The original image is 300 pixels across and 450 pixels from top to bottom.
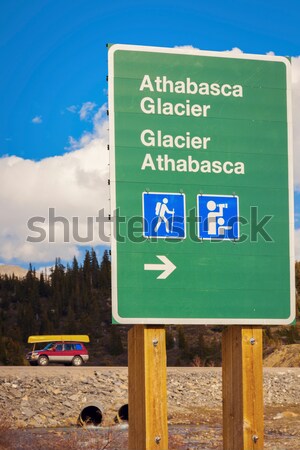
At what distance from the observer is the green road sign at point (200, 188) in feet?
25.5

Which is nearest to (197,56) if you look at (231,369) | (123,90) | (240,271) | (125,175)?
(123,90)

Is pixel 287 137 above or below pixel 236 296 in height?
above

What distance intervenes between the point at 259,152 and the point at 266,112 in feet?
1.39

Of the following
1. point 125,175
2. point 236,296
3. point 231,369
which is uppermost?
point 125,175

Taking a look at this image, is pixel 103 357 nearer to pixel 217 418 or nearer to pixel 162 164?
pixel 217 418

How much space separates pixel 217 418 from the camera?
26000mm

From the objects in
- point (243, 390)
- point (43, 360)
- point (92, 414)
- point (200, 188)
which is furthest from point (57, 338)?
point (200, 188)

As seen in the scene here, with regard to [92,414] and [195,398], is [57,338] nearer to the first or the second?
[195,398]

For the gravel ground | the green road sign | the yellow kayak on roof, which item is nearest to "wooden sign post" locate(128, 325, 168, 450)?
the green road sign

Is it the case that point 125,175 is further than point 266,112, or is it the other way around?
point 266,112

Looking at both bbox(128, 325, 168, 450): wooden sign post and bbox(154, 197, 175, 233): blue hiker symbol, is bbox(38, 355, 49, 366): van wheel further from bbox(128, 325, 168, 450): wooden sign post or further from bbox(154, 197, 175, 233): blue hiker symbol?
bbox(154, 197, 175, 233): blue hiker symbol

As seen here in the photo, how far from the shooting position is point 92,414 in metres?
24.1

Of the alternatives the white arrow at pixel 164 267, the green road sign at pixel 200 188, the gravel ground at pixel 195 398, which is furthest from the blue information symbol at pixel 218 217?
the gravel ground at pixel 195 398

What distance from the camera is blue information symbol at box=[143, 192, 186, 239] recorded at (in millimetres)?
7797
